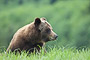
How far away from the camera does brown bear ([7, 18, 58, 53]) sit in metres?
10.1

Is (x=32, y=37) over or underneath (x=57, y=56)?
over

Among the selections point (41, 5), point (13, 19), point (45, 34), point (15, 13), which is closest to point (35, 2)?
point (41, 5)

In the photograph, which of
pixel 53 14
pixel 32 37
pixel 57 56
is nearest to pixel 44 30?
pixel 32 37

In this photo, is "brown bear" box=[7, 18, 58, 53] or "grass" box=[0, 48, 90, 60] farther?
"brown bear" box=[7, 18, 58, 53]

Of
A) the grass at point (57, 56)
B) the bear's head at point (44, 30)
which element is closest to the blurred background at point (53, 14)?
the bear's head at point (44, 30)

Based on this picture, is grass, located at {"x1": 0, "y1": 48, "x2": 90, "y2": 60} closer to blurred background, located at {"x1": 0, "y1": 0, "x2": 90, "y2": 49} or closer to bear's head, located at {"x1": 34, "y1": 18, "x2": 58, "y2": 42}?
bear's head, located at {"x1": 34, "y1": 18, "x2": 58, "y2": 42}

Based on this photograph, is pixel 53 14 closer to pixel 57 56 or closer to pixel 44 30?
pixel 44 30

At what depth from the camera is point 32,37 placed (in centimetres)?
1022

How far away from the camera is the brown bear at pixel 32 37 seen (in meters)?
10.1

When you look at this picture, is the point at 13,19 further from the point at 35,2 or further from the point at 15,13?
the point at 35,2

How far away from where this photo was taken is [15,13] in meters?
80.2

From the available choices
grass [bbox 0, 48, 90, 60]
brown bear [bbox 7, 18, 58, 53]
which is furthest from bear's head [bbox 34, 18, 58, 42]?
grass [bbox 0, 48, 90, 60]

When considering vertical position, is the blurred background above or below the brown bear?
below

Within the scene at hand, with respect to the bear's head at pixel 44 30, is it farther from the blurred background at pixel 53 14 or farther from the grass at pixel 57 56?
the blurred background at pixel 53 14
